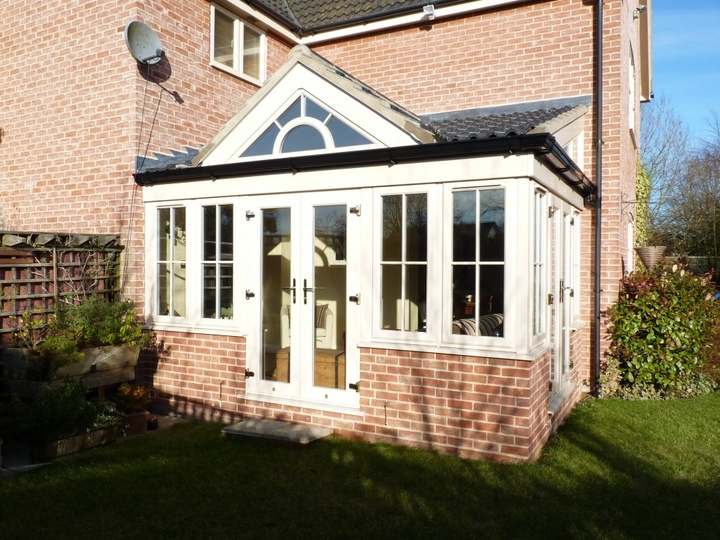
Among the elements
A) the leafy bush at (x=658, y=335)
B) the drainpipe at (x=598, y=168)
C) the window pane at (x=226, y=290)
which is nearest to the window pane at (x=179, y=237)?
the window pane at (x=226, y=290)

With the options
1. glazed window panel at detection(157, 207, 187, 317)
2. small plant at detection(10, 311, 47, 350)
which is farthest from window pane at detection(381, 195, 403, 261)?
small plant at detection(10, 311, 47, 350)

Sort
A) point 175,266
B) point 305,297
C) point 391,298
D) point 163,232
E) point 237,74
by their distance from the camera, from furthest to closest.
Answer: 1. point 237,74
2. point 163,232
3. point 175,266
4. point 305,297
5. point 391,298

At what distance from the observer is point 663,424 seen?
7.11 m

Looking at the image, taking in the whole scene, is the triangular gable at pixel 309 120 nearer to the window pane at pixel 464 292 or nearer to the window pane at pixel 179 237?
the window pane at pixel 179 237

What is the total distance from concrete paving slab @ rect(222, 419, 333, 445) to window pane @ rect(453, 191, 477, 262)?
233 centimetres

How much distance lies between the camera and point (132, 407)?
6.98 m

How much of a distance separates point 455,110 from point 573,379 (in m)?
4.46

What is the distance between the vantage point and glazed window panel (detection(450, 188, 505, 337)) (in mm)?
5848

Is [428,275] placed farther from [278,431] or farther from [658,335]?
[658,335]

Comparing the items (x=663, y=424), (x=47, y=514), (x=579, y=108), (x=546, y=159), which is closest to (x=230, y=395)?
(x=47, y=514)

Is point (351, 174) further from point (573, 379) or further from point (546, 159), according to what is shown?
point (573, 379)

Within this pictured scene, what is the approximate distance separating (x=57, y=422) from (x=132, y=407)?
113 centimetres

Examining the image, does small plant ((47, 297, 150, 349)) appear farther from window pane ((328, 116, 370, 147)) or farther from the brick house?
window pane ((328, 116, 370, 147))

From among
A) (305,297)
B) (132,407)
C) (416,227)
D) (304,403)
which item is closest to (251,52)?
(305,297)
